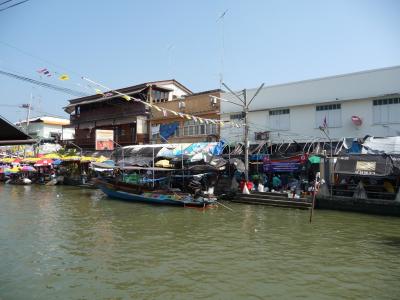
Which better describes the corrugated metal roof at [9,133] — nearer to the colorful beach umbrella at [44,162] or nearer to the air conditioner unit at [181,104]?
the air conditioner unit at [181,104]

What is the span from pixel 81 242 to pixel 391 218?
1523cm

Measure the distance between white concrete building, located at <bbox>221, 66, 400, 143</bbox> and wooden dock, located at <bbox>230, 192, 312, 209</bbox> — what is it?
5728mm

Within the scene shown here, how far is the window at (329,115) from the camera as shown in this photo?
1069 inches

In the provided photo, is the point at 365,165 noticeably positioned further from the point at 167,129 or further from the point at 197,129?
the point at 167,129

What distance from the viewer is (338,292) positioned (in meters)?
9.30

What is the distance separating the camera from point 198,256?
40.6 ft

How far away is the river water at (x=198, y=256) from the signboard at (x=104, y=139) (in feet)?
56.4

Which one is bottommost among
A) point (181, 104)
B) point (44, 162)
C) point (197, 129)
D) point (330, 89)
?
point (44, 162)

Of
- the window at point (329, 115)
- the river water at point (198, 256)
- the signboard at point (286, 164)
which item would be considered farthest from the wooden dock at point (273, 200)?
the window at point (329, 115)

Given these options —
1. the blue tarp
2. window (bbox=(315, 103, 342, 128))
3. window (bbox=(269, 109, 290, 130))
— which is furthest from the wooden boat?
window (bbox=(315, 103, 342, 128))

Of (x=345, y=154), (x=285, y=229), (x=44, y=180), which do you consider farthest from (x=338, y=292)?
(x=44, y=180)

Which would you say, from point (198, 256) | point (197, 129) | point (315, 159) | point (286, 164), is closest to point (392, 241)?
point (198, 256)

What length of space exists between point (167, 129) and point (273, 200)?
51.8 feet

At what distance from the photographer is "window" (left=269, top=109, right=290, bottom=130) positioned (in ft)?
97.4
